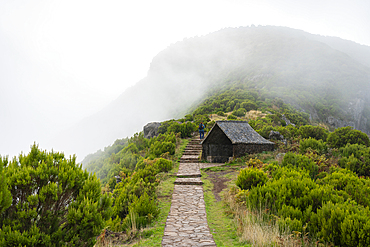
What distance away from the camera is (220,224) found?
18.4ft

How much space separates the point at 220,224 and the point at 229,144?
8.32 meters

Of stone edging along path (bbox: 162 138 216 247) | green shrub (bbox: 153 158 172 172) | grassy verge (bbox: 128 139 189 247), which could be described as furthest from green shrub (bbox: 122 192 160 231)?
green shrub (bbox: 153 158 172 172)

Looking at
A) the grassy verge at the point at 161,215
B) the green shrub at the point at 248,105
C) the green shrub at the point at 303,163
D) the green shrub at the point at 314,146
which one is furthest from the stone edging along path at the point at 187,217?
the green shrub at the point at 248,105

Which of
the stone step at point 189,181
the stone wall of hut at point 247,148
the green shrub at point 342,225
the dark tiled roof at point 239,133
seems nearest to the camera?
the green shrub at point 342,225

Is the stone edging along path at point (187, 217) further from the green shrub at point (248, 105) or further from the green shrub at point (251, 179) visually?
the green shrub at point (248, 105)

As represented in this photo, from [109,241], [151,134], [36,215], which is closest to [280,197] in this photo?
[109,241]

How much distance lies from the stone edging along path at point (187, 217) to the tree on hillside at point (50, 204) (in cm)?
180

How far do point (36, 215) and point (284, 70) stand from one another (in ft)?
194

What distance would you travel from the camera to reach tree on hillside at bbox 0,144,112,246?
3113 mm

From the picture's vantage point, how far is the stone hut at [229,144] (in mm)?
13352

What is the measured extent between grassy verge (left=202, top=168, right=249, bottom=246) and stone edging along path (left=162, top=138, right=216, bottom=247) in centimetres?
16

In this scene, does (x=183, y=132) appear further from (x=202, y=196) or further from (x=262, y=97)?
(x=262, y=97)

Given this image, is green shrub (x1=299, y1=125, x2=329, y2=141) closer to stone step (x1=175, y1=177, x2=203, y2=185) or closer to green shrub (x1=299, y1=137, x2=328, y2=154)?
green shrub (x1=299, y1=137, x2=328, y2=154)

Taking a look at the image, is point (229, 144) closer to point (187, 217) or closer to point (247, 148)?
point (247, 148)
